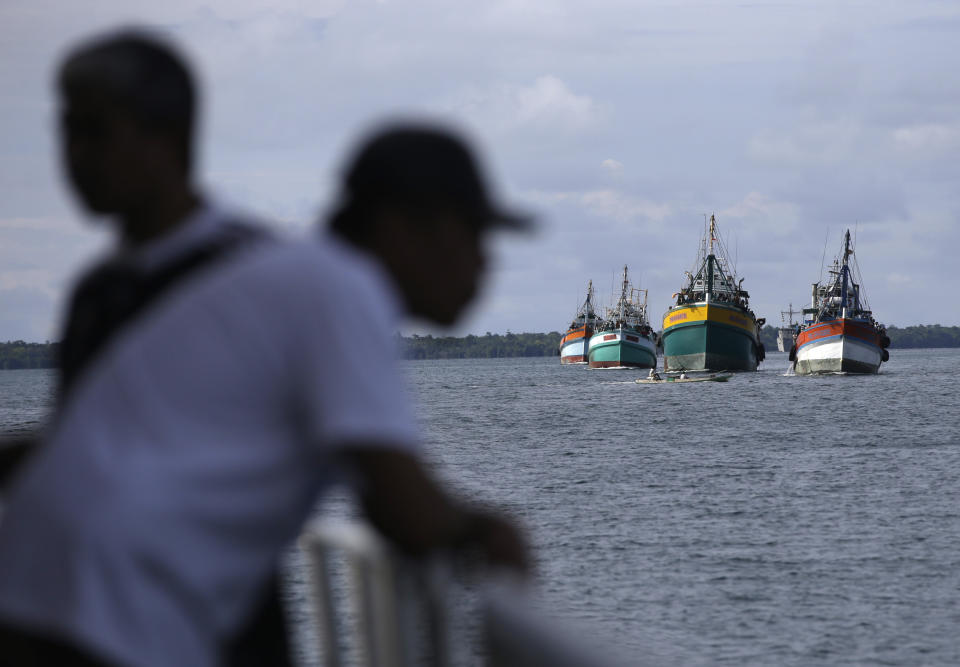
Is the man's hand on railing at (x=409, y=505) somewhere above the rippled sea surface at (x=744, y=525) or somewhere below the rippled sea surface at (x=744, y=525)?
above

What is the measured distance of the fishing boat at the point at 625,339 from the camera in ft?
388

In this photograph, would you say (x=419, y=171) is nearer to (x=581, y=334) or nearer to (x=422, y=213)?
(x=422, y=213)

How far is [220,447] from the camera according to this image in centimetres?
136

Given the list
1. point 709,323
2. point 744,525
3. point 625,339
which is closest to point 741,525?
point 744,525

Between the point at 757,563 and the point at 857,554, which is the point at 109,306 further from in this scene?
the point at 857,554

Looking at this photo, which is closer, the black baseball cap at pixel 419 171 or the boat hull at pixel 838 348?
the black baseball cap at pixel 419 171

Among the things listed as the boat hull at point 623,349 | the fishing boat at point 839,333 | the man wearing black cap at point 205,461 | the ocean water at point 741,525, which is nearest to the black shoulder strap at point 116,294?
the man wearing black cap at point 205,461

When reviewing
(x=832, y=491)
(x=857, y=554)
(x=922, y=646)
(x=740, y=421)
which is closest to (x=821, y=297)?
(x=740, y=421)

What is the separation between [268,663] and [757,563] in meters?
19.2

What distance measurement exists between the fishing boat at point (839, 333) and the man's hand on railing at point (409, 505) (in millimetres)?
78809

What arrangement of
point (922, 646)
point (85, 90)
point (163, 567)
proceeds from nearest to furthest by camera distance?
1. point (163, 567)
2. point (85, 90)
3. point (922, 646)

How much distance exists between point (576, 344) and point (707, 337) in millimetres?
65065

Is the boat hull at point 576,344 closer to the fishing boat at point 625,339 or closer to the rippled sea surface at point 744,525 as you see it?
the fishing boat at point 625,339

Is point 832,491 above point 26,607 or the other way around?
the other way around
